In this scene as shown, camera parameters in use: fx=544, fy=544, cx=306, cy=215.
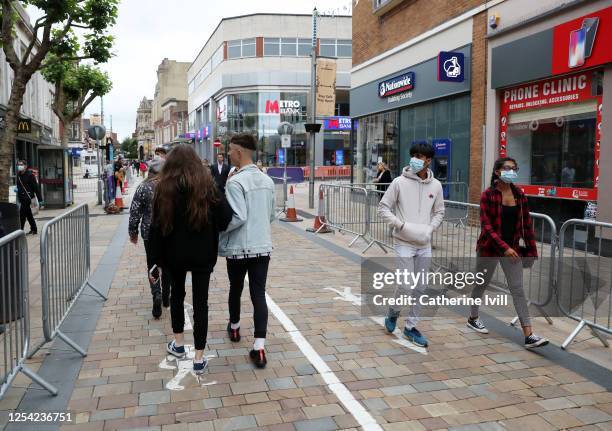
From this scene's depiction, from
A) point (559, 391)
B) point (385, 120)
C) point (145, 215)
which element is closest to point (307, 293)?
point (145, 215)

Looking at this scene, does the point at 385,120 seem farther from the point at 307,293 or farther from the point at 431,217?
the point at 431,217

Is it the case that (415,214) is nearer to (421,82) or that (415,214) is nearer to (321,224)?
(321,224)

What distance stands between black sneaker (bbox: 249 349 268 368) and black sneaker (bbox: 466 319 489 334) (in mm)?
2301

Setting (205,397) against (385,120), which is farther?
(385,120)

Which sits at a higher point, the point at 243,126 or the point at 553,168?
the point at 243,126

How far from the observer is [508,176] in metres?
5.00

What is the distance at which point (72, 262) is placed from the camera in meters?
5.68

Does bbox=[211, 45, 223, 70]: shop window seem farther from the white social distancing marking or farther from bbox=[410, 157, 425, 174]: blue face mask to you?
bbox=[410, 157, 425, 174]: blue face mask

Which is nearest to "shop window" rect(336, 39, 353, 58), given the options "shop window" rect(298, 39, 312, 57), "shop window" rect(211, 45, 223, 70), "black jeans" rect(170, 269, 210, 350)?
"shop window" rect(298, 39, 312, 57)

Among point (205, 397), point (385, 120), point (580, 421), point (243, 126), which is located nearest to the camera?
point (580, 421)

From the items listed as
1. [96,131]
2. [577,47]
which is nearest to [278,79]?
[96,131]

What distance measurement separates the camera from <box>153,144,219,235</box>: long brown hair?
4016mm

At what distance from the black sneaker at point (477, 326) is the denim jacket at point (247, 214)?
2459 mm

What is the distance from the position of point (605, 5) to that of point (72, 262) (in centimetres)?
889
